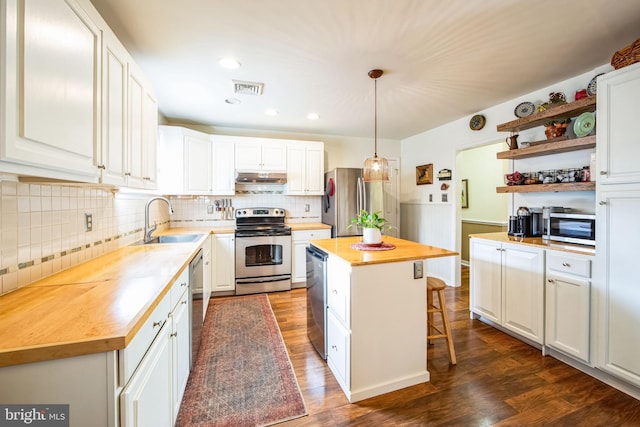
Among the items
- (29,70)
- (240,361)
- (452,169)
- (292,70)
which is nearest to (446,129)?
(452,169)

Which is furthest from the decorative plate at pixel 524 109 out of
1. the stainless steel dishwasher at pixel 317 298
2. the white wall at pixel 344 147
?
the stainless steel dishwasher at pixel 317 298

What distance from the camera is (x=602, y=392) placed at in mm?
1795

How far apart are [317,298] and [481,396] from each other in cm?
132

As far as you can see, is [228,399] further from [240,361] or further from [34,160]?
[34,160]

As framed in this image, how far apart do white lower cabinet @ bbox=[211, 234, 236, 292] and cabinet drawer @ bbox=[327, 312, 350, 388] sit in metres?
2.07

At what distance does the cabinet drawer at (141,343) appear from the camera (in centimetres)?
84

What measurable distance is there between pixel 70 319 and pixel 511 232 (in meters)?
3.46

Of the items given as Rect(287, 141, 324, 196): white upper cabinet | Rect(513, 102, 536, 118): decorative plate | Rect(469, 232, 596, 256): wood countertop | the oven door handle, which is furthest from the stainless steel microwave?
the oven door handle

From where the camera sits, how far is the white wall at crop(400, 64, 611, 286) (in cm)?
253

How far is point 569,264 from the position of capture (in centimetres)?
202

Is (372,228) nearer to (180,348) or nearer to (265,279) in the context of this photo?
(180,348)

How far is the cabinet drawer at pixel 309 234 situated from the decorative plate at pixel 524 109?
9.06 ft

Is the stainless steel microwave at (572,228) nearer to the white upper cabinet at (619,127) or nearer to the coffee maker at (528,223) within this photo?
the coffee maker at (528,223)

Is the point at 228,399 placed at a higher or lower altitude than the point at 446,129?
lower
